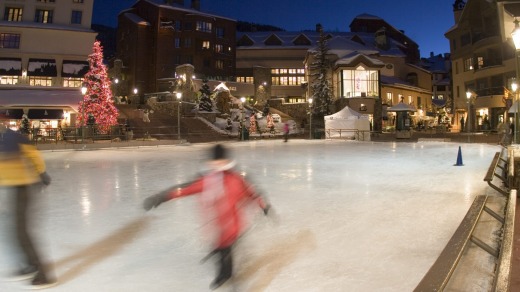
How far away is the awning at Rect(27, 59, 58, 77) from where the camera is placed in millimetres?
38938

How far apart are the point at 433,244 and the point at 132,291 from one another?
3981 mm

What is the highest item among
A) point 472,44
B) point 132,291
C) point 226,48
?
point 226,48

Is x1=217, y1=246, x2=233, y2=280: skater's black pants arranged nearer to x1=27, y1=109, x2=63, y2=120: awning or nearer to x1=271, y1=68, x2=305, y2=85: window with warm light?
x1=27, y1=109, x2=63, y2=120: awning

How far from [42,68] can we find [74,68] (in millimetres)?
2807

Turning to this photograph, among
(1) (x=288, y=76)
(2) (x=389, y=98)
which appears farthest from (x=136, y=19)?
(2) (x=389, y=98)

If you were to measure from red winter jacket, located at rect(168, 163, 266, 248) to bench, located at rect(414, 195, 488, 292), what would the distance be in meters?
1.71

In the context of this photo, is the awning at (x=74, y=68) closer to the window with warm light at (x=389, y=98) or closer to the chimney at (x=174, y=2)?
the chimney at (x=174, y=2)

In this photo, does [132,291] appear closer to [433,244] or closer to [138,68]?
[433,244]

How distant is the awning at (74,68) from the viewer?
40156mm

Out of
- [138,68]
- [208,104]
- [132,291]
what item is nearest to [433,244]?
[132,291]

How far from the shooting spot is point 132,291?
412 cm

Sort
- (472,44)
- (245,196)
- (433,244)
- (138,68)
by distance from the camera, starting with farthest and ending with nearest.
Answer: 1. (138,68)
2. (472,44)
3. (433,244)
4. (245,196)

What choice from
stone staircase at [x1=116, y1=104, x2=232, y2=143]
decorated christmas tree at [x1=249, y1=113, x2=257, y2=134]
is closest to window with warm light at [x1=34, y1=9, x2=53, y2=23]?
stone staircase at [x1=116, y1=104, x2=232, y2=143]

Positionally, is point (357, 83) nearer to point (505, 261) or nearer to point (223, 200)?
point (505, 261)
